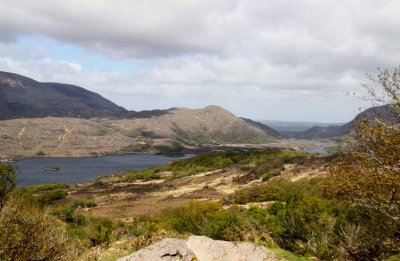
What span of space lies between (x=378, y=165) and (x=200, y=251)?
8.19 meters

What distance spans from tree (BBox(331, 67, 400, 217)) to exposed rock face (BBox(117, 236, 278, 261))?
14.9 ft

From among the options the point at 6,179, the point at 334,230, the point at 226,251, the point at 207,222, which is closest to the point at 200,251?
the point at 226,251

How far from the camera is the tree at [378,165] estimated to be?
1552 centimetres

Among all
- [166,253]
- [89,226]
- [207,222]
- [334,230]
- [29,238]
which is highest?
[166,253]

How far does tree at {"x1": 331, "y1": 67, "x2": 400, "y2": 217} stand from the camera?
1552cm

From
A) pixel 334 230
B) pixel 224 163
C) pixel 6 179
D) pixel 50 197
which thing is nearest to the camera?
pixel 6 179

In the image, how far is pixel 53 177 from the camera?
161 meters

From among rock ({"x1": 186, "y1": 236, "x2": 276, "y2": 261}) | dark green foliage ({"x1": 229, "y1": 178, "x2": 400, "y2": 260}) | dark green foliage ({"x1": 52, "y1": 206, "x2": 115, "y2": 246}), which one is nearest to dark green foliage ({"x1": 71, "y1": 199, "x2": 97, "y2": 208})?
dark green foliage ({"x1": 52, "y1": 206, "x2": 115, "y2": 246})

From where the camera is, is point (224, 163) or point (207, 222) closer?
point (207, 222)

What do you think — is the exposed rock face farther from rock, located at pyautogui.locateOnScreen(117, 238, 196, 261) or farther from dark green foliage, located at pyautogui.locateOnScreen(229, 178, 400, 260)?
dark green foliage, located at pyautogui.locateOnScreen(229, 178, 400, 260)

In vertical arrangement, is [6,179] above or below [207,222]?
above

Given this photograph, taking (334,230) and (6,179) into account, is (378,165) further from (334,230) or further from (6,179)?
(6,179)

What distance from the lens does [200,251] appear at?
16.5 metres

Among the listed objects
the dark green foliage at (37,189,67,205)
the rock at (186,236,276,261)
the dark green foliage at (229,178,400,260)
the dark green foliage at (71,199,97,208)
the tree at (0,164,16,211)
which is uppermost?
the tree at (0,164,16,211)
